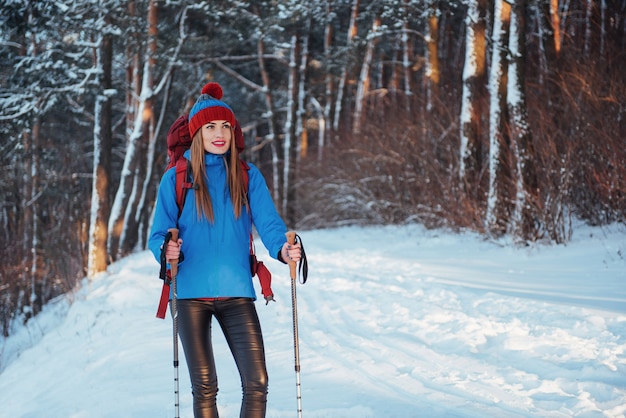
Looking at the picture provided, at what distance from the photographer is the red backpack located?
3674 millimetres

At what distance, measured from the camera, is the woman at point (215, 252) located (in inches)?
139

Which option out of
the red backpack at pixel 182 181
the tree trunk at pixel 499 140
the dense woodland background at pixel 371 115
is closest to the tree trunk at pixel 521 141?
the dense woodland background at pixel 371 115

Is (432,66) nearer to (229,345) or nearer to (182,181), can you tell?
(182,181)

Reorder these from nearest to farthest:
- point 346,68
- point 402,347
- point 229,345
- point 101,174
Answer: point 229,345 → point 402,347 → point 101,174 → point 346,68

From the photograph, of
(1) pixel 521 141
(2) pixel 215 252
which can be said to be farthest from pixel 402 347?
(1) pixel 521 141

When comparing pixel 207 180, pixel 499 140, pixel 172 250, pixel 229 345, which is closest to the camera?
pixel 172 250

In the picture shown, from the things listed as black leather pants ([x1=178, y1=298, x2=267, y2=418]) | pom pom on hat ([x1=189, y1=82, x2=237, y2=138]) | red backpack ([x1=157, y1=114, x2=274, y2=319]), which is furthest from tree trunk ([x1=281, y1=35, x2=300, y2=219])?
black leather pants ([x1=178, y1=298, x2=267, y2=418])

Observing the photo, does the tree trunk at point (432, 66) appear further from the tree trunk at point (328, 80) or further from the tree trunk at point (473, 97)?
the tree trunk at point (328, 80)

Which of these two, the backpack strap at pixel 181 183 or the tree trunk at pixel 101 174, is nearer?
the backpack strap at pixel 181 183

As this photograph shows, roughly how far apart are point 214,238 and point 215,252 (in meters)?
0.08

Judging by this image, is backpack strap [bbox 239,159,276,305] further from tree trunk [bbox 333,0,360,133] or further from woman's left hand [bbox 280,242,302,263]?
tree trunk [bbox 333,0,360,133]

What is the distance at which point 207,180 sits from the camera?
3.71 metres

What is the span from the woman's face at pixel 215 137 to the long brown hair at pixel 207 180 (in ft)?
0.09

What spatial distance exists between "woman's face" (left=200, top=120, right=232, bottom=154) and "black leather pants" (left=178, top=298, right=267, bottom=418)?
0.83 metres
